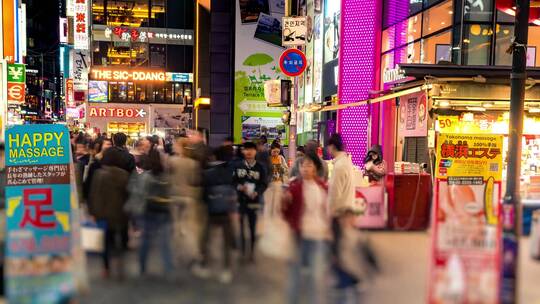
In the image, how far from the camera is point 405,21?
17.6 meters

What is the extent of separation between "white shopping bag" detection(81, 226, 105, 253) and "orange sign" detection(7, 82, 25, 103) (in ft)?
59.7

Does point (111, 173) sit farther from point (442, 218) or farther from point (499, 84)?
point (499, 84)

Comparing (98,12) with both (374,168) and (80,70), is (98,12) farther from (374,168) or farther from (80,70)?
(374,168)

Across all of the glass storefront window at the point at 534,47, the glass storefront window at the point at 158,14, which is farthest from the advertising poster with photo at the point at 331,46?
the glass storefront window at the point at 158,14

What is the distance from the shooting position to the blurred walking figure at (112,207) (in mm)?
6914

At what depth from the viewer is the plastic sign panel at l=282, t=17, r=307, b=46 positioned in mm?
12790

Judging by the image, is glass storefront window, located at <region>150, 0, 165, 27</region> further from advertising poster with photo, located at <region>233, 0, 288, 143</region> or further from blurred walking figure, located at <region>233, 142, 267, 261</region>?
blurred walking figure, located at <region>233, 142, 267, 261</region>

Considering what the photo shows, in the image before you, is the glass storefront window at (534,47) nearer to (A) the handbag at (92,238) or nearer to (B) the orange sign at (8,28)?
(A) the handbag at (92,238)

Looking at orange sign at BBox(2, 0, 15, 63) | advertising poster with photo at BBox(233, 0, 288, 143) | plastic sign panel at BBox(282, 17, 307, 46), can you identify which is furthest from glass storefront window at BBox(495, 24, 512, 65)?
orange sign at BBox(2, 0, 15, 63)

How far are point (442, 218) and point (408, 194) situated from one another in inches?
250

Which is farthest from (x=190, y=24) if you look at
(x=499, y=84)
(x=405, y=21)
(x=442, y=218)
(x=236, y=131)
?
(x=442, y=218)

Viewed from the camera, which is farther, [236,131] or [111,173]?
[236,131]

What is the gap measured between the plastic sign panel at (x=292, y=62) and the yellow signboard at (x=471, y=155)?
3627mm

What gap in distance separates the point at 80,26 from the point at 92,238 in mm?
36198
